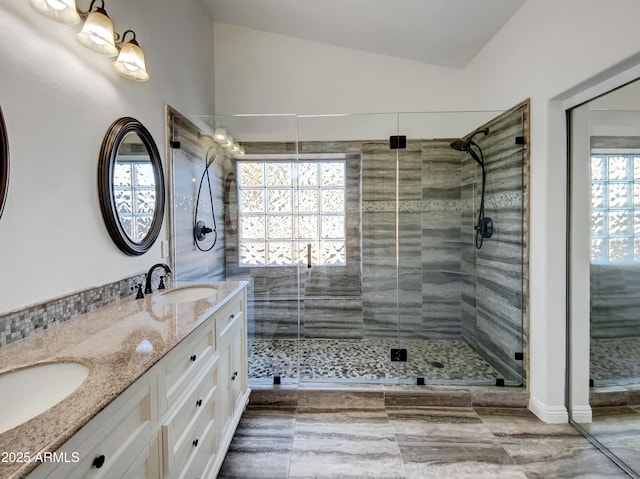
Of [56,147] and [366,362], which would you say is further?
[366,362]

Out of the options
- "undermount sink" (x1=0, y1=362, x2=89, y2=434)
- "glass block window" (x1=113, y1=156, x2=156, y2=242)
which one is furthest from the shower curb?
"undermount sink" (x1=0, y1=362, x2=89, y2=434)

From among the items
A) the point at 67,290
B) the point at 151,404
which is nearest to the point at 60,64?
the point at 67,290

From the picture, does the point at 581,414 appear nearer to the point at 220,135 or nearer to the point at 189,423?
the point at 189,423

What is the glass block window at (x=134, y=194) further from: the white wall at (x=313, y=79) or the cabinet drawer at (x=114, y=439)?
the white wall at (x=313, y=79)

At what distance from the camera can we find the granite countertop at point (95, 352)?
0.55m

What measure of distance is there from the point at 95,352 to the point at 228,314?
0.74 metres

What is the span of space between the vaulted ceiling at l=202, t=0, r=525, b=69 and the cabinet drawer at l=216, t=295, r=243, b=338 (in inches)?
96.9

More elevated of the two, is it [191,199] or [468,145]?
[468,145]

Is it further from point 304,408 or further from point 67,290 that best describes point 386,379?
point 67,290

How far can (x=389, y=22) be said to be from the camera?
8.10ft

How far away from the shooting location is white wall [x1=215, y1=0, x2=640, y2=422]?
1.59m

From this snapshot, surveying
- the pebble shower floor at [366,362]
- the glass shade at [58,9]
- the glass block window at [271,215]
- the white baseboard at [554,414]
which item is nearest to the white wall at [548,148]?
the white baseboard at [554,414]

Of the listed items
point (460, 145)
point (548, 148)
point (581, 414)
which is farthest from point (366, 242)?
point (581, 414)

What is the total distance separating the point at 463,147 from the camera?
112 inches
